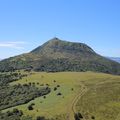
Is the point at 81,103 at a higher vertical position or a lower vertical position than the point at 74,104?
higher

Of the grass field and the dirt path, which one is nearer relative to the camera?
the dirt path

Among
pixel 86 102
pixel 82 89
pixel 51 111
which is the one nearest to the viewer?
pixel 51 111

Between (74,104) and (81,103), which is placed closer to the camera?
(74,104)

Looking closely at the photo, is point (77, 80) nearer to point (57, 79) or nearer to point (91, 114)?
point (57, 79)

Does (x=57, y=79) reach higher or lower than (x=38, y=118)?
higher

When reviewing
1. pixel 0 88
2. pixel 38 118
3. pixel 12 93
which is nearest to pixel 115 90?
pixel 38 118

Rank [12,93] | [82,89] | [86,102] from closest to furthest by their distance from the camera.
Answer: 1. [86,102]
2. [82,89]
3. [12,93]

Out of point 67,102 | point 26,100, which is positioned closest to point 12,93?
point 26,100

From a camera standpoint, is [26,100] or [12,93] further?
[12,93]

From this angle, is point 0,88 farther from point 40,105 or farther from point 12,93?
point 40,105

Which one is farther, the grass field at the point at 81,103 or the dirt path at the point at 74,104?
the grass field at the point at 81,103
